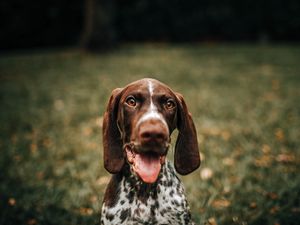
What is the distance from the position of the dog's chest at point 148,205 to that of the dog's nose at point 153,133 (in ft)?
2.23

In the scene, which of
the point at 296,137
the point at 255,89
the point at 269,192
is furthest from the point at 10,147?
the point at 255,89

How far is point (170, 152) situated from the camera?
16.9 feet

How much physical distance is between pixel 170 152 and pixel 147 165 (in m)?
2.83

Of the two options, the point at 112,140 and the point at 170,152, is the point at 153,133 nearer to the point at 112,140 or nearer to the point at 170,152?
the point at 112,140

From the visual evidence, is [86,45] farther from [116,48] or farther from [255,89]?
[255,89]

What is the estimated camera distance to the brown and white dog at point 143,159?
245 centimetres

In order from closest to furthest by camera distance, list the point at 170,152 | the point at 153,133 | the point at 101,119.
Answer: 1. the point at 153,133
2. the point at 170,152
3. the point at 101,119

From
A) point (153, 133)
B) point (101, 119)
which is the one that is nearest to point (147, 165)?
point (153, 133)

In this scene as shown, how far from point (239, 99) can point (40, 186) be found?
594cm

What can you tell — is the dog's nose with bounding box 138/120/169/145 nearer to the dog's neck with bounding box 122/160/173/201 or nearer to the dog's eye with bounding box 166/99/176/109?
the dog's eye with bounding box 166/99/176/109

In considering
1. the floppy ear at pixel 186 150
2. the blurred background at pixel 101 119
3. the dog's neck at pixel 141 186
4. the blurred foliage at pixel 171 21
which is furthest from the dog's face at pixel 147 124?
the blurred foliage at pixel 171 21

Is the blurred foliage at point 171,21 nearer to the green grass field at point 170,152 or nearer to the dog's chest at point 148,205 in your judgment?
the green grass field at point 170,152

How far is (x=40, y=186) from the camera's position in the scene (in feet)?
14.5

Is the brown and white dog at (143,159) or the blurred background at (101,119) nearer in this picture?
the brown and white dog at (143,159)
